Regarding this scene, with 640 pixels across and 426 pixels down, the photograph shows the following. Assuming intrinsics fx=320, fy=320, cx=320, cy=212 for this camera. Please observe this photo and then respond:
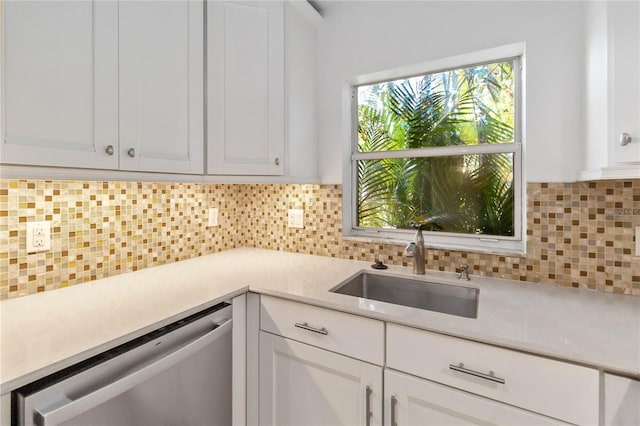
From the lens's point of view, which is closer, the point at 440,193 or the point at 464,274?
the point at 464,274

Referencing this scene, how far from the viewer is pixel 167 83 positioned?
1300mm

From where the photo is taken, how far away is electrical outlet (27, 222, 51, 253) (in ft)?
4.08

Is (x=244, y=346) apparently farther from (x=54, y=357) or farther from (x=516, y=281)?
(x=516, y=281)

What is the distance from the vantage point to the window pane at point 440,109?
5.27 ft

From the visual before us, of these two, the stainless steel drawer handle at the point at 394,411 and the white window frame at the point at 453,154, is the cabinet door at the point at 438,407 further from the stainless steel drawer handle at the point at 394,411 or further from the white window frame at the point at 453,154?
the white window frame at the point at 453,154

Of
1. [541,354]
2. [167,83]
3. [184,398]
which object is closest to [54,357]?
[184,398]

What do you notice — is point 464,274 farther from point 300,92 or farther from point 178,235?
point 178,235

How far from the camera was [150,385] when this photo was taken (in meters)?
0.97

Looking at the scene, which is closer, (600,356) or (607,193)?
(600,356)

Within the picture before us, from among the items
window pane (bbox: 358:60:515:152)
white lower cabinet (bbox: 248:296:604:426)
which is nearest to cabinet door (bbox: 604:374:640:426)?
white lower cabinet (bbox: 248:296:604:426)

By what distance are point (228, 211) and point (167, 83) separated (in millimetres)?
1019

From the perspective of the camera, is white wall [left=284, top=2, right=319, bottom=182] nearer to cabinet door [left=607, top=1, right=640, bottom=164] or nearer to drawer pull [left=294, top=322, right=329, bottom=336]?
drawer pull [left=294, top=322, right=329, bottom=336]

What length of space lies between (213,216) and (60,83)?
3.81 feet

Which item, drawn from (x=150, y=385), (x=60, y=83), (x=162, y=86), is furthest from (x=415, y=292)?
(x=60, y=83)
